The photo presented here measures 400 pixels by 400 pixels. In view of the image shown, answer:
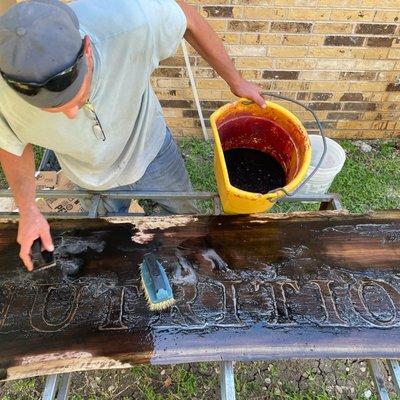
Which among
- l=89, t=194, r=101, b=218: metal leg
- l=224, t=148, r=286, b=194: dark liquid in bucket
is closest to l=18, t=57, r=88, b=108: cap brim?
l=89, t=194, r=101, b=218: metal leg

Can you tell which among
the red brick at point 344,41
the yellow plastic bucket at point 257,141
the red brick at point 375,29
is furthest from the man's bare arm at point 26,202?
the red brick at point 375,29

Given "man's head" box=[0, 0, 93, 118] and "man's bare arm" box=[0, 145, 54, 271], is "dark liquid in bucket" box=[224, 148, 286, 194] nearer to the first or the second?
"man's bare arm" box=[0, 145, 54, 271]

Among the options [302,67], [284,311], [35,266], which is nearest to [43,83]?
[35,266]

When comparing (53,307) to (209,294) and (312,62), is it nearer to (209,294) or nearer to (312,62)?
(209,294)

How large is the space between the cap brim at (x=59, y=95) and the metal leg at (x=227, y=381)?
1.36 meters

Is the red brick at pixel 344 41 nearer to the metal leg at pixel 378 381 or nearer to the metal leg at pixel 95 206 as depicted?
the metal leg at pixel 95 206

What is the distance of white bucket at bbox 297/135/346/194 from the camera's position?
2.91 m

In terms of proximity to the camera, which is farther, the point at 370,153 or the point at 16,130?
the point at 370,153

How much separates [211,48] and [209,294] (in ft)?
4.29

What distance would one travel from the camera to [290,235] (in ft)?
7.24

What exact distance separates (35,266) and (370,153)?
3.09 meters

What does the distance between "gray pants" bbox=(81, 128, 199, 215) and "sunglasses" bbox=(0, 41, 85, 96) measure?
1.06 metres

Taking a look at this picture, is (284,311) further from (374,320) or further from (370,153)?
(370,153)

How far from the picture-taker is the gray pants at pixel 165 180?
247 cm
